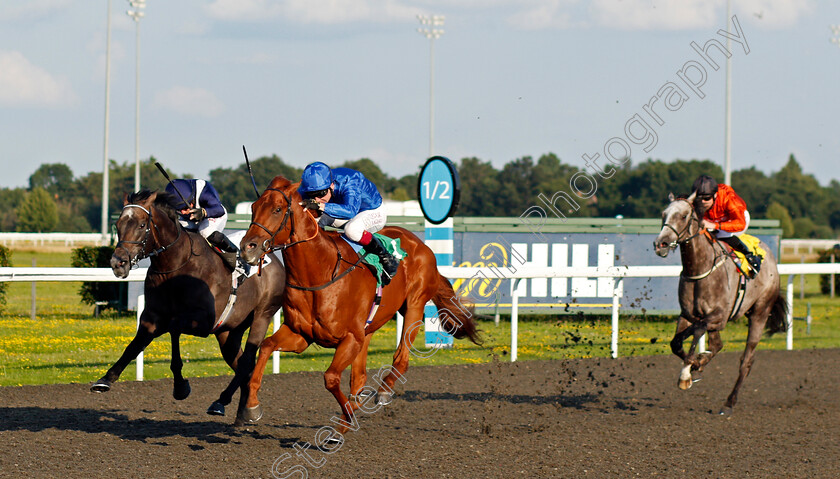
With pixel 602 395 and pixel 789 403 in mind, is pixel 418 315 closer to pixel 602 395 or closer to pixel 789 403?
pixel 602 395

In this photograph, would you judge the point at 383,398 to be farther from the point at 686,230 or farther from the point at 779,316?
the point at 779,316

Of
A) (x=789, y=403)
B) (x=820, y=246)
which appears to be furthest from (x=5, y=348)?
(x=820, y=246)

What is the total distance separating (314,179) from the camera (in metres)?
4.75

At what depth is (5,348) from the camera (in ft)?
29.5

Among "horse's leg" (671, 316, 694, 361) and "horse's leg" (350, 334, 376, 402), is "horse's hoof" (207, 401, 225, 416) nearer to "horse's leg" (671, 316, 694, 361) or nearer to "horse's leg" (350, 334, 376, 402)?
"horse's leg" (350, 334, 376, 402)

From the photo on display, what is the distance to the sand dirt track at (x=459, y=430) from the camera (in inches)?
173

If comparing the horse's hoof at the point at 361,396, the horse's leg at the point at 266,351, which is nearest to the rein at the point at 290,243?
the horse's leg at the point at 266,351

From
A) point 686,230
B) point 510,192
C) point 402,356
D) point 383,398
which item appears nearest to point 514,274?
point 686,230

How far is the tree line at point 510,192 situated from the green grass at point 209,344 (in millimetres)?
27899

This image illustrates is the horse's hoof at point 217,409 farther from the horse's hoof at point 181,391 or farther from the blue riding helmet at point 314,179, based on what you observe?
the blue riding helmet at point 314,179

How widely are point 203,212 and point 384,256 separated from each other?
1120 mm

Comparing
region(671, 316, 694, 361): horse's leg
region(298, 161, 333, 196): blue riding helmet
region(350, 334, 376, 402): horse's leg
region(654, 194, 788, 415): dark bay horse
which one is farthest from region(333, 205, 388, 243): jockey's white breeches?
region(671, 316, 694, 361): horse's leg

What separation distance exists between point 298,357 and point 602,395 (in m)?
3.29

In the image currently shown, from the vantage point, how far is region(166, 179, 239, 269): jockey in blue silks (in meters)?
5.40
